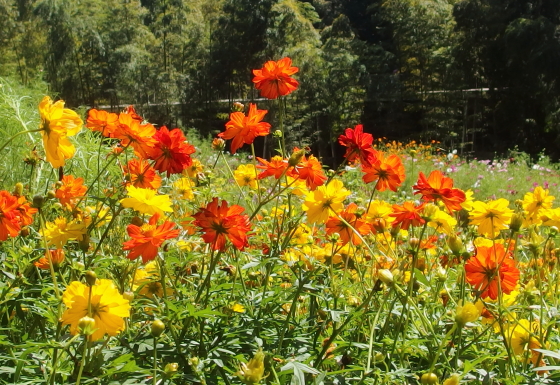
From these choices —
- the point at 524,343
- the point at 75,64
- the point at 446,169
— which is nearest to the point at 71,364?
the point at 524,343

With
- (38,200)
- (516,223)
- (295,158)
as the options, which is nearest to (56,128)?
(38,200)

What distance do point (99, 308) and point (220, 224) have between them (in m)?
0.22

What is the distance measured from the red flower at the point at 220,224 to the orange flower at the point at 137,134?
0.68 ft

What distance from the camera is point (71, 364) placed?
78 cm

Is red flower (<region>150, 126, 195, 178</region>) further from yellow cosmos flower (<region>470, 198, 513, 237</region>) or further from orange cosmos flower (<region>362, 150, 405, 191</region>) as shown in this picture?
yellow cosmos flower (<region>470, 198, 513, 237</region>)

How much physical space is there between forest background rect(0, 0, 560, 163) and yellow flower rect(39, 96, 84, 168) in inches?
513

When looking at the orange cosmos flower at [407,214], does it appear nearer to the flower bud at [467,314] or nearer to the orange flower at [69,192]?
the flower bud at [467,314]

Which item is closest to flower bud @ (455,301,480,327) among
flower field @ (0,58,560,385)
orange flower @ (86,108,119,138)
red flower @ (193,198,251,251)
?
flower field @ (0,58,560,385)

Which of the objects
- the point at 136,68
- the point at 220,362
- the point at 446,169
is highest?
the point at 136,68

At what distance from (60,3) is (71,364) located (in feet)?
57.6

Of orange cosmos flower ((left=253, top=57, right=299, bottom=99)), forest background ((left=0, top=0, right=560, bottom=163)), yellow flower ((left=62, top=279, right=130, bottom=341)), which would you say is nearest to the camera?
yellow flower ((left=62, top=279, right=130, bottom=341))

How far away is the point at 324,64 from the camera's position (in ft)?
50.5

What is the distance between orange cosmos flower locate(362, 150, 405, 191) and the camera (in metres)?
1.04

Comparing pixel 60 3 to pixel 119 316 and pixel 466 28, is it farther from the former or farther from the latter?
pixel 119 316
